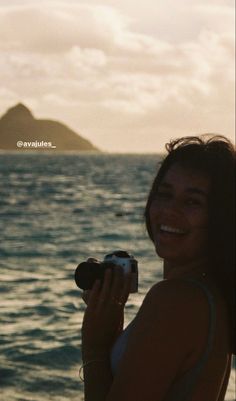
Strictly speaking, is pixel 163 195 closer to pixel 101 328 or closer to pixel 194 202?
pixel 194 202

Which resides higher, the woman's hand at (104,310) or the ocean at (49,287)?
the woman's hand at (104,310)

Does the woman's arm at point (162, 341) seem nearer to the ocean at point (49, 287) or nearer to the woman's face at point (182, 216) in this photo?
the woman's face at point (182, 216)

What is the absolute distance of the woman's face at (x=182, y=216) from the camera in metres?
2.55

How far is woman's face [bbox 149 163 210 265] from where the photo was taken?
2.55 meters

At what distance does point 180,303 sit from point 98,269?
46cm

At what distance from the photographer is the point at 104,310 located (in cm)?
267

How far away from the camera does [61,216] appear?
126 feet

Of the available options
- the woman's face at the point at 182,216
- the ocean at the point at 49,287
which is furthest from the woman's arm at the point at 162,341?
the ocean at the point at 49,287

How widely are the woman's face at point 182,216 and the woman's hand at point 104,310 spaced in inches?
6.8

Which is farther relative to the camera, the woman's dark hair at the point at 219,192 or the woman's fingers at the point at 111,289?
the woman's fingers at the point at 111,289

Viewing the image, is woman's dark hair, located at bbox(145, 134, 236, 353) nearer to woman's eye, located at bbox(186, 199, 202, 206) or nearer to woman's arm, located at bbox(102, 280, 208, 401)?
woman's eye, located at bbox(186, 199, 202, 206)

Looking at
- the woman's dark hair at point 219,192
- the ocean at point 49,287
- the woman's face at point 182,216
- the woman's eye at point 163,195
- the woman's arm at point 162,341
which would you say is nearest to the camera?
the woman's arm at point 162,341

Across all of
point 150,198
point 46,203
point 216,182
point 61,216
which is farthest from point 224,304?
point 46,203

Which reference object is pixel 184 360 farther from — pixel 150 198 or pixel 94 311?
pixel 150 198
